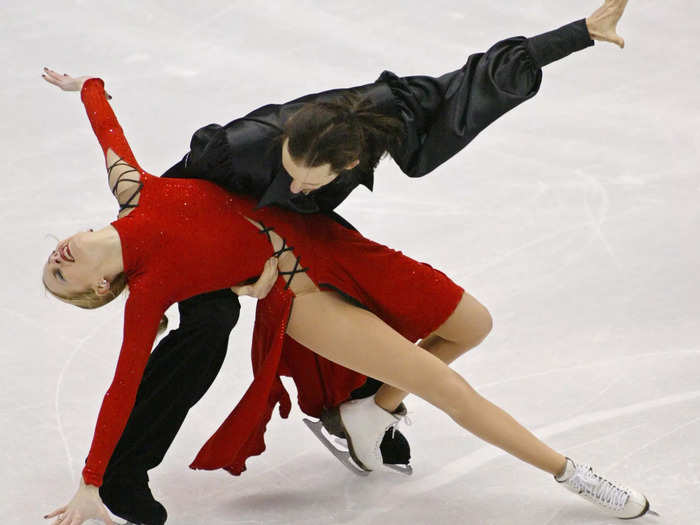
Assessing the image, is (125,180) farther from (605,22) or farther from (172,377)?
(605,22)

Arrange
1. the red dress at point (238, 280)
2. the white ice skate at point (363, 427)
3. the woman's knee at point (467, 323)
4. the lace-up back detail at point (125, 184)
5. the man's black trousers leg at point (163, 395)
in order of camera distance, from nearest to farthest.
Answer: the red dress at point (238, 280) → the lace-up back detail at point (125, 184) → the man's black trousers leg at point (163, 395) → the woman's knee at point (467, 323) → the white ice skate at point (363, 427)

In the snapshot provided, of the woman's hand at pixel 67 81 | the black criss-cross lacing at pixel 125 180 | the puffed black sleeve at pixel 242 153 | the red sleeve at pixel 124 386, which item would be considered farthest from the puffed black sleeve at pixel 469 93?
the woman's hand at pixel 67 81

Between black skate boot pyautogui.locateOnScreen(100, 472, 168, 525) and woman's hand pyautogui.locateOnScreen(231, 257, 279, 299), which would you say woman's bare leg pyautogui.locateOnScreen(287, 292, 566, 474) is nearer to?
woman's hand pyautogui.locateOnScreen(231, 257, 279, 299)

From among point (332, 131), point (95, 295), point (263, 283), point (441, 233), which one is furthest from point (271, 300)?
point (441, 233)

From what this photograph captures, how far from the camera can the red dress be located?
2.64 m

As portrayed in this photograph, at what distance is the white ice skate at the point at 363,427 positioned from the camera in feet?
10.4

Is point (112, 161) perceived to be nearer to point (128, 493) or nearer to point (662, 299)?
point (128, 493)

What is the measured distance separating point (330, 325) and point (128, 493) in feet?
2.33

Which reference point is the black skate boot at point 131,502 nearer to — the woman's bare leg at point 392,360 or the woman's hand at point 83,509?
the woman's hand at point 83,509

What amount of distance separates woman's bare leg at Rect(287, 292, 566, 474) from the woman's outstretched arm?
53cm

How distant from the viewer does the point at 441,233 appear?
454 cm

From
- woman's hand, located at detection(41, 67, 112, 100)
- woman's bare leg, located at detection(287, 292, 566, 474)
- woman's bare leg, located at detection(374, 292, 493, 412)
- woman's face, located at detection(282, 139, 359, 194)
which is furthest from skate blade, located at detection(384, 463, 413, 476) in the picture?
woman's hand, located at detection(41, 67, 112, 100)

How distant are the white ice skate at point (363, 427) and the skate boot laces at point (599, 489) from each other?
55 centimetres

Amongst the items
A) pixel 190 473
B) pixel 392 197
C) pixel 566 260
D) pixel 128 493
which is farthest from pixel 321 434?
pixel 392 197
